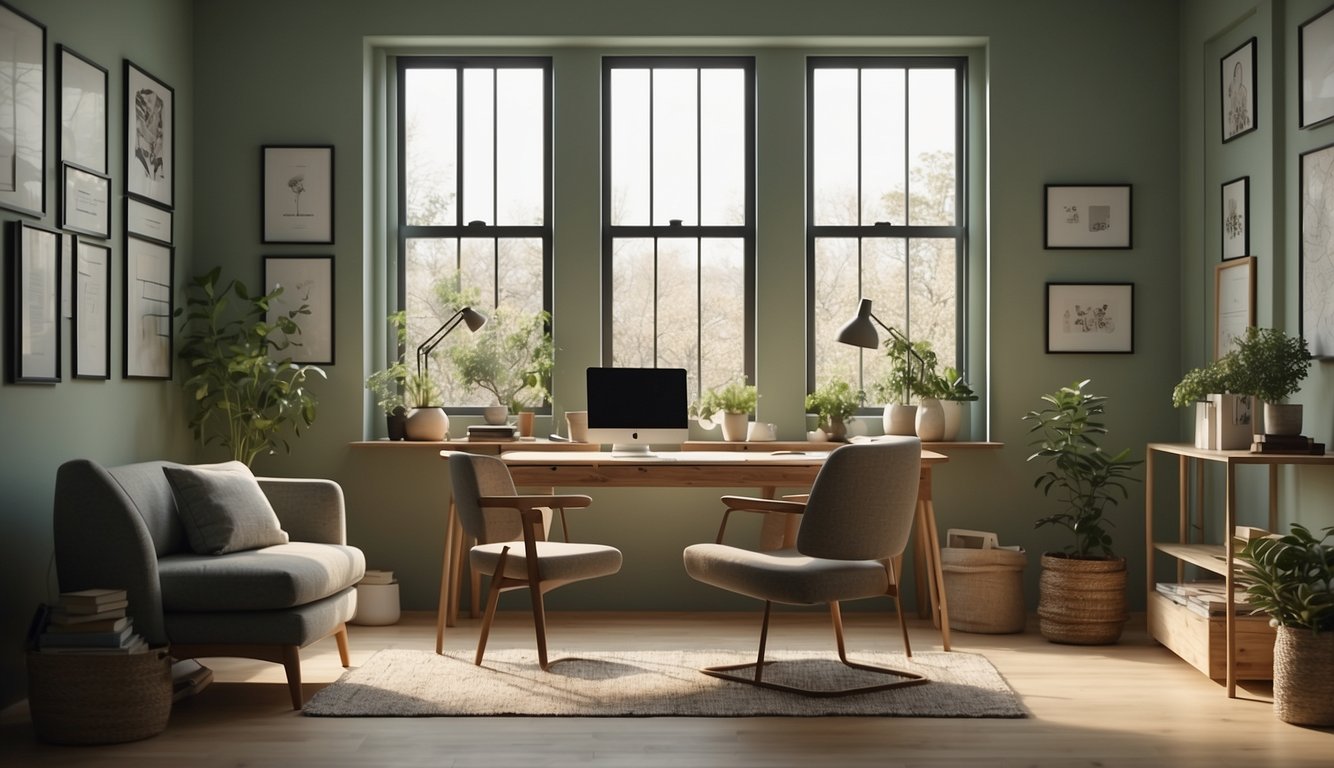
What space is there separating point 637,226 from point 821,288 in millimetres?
994

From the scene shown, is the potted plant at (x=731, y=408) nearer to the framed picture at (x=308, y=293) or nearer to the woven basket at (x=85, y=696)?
the framed picture at (x=308, y=293)

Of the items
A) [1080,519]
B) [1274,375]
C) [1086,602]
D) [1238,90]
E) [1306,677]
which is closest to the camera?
[1306,677]

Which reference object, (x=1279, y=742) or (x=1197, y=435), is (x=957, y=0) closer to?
(x=1197, y=435)

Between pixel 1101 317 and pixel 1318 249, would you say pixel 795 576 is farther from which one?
pixel 1101 317

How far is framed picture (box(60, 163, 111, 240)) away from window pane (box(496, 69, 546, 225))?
1873 millimetres

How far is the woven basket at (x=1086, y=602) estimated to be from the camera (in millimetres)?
4930

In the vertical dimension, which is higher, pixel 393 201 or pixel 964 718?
pixel 393 201

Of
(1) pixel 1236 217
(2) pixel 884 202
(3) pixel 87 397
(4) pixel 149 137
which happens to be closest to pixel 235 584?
(3) pixel 87 397

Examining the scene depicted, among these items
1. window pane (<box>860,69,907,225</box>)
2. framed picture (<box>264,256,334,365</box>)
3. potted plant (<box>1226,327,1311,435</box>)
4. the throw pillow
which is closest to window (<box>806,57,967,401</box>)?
window pane (<box>860,69,907,225</box>)

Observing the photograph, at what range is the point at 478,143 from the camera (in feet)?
19.4

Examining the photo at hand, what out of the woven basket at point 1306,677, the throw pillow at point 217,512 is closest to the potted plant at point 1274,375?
the woven basket at point 1306,677

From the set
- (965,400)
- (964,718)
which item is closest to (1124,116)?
(965,400)

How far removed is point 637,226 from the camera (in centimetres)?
589

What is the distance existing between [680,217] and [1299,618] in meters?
3.35
